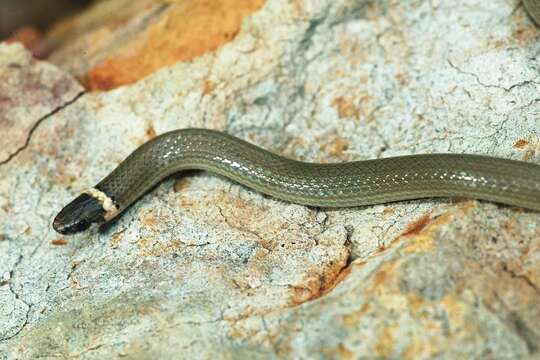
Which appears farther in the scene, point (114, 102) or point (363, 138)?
point (114, 102)

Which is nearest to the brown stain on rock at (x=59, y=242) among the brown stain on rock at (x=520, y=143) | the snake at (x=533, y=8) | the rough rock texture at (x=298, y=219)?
the rough rock texture at (x=298, y=219)

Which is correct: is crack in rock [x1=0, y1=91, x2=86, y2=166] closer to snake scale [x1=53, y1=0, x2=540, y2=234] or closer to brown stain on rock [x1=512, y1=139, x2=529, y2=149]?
snake scale [x1=53, y1=0, x2=540, y2=234]

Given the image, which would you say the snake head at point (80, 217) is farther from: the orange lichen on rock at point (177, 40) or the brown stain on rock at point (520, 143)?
the brown stain on rock at point (520, 143)

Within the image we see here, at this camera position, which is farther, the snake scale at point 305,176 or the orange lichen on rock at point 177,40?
the orange lichen on rock at point 177,40

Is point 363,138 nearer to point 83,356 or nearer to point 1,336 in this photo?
point 83,356

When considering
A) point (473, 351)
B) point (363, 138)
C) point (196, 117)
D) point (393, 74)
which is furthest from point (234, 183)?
point (473, 351)

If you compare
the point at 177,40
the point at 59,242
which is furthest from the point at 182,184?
the point at 177,40

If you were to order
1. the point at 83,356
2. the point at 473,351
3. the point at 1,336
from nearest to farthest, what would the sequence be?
the point at 473,351
the point at 83,356
the point at 1,336
